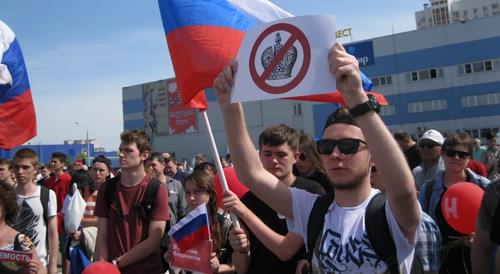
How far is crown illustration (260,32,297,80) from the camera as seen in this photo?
2428 mm

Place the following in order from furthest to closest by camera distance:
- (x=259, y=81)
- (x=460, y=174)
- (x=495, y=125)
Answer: (x=495, y=125), (x=460, y=174), (x=259, y=81)

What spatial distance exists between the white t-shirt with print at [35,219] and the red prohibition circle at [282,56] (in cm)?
362

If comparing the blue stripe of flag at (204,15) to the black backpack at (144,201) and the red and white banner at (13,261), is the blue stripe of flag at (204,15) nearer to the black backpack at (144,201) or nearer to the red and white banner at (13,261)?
the black backpack at (144,201)

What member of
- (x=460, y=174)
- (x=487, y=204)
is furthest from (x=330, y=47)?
(x=460, y=174)

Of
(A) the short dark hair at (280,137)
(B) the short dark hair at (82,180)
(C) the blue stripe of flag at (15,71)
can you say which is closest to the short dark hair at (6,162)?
(C) the blue stripe of flag at (15,71)

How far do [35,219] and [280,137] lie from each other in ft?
10.0

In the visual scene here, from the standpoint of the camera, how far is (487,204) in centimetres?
296

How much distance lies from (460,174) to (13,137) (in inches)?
174

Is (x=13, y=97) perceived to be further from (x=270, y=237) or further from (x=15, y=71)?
(x=270, y=237)

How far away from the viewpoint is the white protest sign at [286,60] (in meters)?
2.29

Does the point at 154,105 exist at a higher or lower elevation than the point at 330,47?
higher

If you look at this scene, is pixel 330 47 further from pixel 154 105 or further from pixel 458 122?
pixel 154 105

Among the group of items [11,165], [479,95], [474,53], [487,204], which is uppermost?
[474,53]

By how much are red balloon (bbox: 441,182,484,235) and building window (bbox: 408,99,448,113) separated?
118 feet
